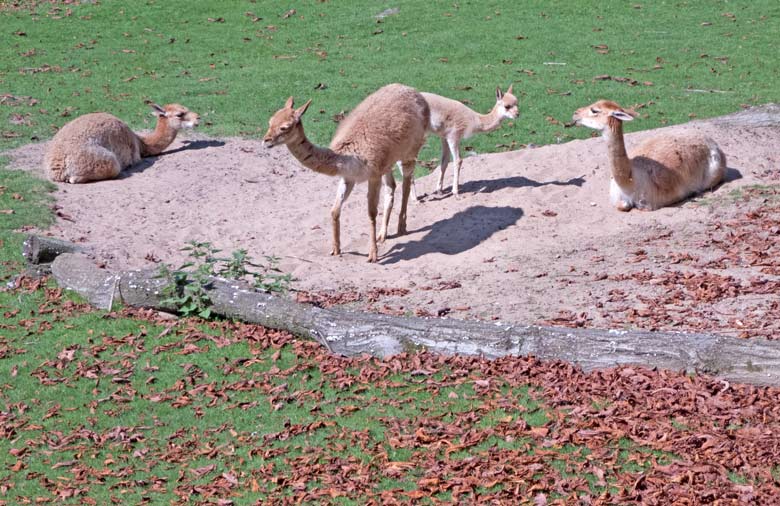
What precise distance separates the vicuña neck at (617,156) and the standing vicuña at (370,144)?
216 cm

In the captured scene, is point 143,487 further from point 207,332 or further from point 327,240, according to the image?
point 327,240

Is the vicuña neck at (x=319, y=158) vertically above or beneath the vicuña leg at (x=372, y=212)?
above

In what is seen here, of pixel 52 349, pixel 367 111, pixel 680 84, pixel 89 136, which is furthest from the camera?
pixel 680 84

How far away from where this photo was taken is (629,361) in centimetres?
678

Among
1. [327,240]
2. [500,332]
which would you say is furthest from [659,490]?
[327,240]

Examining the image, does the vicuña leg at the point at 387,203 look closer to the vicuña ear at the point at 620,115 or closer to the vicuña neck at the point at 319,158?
the vicuña neck at the point at 319,158

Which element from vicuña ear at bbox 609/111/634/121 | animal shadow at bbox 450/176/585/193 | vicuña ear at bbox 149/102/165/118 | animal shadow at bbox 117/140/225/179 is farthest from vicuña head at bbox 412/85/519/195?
vicuña ear at bbox 149/102/165/118

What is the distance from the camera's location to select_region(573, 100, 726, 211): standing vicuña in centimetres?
1134

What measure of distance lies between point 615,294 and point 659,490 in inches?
119

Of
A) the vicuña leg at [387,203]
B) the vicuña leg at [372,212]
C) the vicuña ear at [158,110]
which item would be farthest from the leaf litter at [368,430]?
the vicuña ear at [158,110]

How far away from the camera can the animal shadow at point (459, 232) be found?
10.9m

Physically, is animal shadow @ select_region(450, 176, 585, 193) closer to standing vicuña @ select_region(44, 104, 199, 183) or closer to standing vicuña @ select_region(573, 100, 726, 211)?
standing vicuña @ select_region(573, 100, 726, 211)

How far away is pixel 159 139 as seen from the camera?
49.4ft

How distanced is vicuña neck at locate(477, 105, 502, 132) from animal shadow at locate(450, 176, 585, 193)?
3.22 ft
